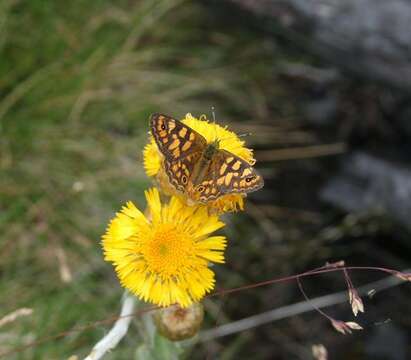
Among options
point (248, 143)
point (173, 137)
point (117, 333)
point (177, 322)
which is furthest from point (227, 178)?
point (248, 143)

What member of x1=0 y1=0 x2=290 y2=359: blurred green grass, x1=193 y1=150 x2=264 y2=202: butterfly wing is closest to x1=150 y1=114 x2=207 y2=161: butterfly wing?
x1=193 y1=150 x2=264 y2=202: butterfly wing

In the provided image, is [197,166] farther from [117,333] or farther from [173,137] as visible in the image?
[117,333]

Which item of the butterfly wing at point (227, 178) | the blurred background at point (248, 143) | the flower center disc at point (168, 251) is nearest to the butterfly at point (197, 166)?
the butterfly wing at point (227, 178)

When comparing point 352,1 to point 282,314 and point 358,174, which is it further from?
point 282,314

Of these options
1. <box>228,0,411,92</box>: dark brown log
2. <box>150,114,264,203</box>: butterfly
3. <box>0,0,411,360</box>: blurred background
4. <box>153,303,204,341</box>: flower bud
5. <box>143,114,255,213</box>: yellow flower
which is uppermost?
<box>150,114,264,203</box>: butterfly

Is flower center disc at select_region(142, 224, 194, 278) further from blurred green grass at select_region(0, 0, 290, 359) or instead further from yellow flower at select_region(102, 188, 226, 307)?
blurred green grass at select_region(0, 0, 290, 359)

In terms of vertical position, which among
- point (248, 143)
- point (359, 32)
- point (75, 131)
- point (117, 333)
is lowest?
point (248, 143)

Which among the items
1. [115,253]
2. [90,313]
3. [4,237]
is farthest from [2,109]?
[115,253]
